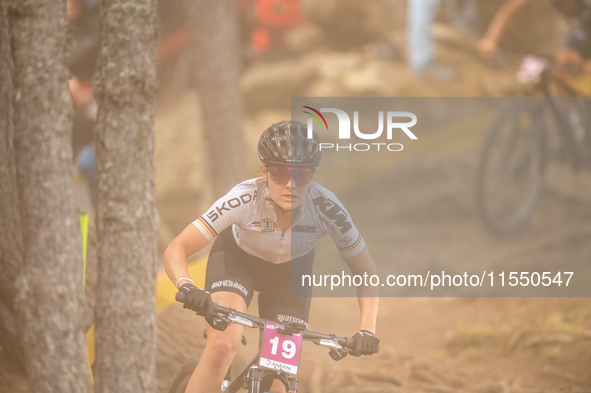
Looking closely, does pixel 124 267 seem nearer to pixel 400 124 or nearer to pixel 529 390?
pixel 400 124

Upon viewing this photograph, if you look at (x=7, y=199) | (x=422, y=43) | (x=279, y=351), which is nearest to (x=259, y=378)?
(x=279, y=351)

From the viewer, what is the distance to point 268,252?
133 inches

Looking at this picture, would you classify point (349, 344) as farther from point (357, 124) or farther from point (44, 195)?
point (44, 195)

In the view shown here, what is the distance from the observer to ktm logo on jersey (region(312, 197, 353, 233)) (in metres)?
3.42

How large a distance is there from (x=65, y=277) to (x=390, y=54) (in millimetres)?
8787

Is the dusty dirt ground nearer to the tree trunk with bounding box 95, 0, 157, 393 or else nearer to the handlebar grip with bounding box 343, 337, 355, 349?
the tree trunk with bounding box 95, 0, 157, 393

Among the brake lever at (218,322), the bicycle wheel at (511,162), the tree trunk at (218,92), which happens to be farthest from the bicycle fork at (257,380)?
the bicycle wheel at (511,162)

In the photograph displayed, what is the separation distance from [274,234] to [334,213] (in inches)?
17.6

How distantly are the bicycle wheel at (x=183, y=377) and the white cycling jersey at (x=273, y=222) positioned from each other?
92 cm

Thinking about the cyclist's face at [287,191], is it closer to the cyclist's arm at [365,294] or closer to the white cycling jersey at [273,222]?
the white cycling jersey at [273,222]

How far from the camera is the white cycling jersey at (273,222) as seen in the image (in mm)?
3357

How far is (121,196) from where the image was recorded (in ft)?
10.7

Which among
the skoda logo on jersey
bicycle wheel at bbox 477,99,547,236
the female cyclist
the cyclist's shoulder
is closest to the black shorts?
the female cyclist

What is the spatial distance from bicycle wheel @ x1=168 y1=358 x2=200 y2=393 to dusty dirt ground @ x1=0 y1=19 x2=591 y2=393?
0.20 metres
